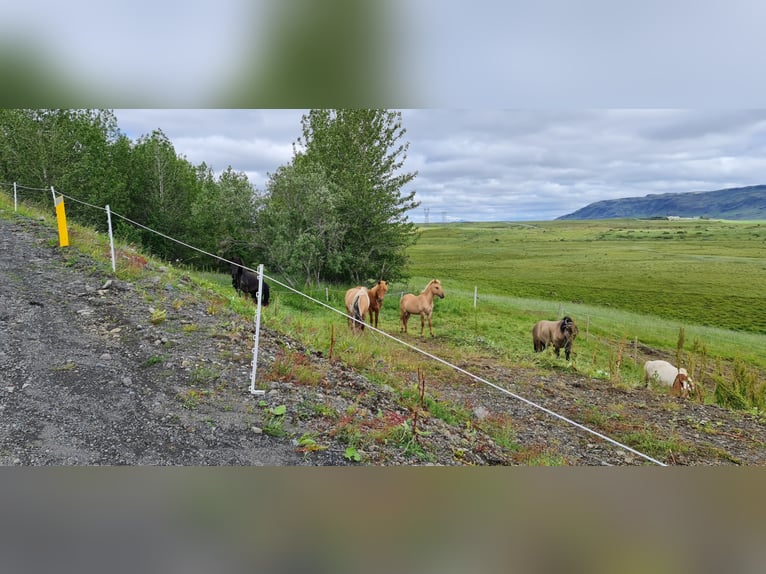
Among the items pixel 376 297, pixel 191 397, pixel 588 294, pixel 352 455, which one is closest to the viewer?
pixel 352 455

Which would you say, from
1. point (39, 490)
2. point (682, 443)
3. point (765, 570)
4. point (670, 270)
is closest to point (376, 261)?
point (670, 270)

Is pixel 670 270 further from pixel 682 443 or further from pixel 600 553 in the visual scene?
pixel 600 553

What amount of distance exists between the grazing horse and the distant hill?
1.16 meters

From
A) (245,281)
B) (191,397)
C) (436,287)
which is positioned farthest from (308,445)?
(436,287)

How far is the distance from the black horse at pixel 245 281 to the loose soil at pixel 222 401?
24cm

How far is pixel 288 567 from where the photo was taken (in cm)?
196

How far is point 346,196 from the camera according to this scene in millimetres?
2492

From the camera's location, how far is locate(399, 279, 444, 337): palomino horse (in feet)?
9.05

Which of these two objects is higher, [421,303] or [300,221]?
[300,221]

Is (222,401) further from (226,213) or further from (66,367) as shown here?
(226,213)

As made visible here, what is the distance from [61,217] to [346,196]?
1.75 metres

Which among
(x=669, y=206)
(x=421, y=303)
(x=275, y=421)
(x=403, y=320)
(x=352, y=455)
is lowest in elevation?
(x=352, y=455)

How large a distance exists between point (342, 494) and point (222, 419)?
801mm

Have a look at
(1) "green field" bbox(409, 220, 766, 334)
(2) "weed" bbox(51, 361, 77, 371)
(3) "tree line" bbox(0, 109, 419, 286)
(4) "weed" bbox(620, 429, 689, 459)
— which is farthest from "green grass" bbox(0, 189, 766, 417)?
(2) "weed" bbox(51, 361, 77, 371)
